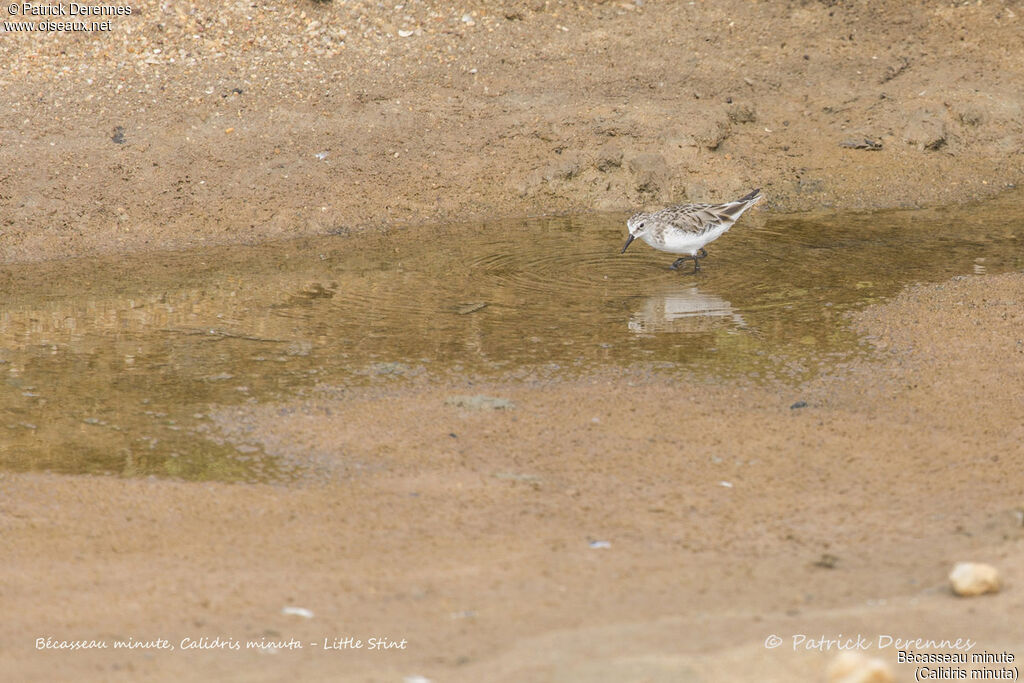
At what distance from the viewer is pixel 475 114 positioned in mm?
12453

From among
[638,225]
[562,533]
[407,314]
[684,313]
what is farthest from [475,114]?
[562,533]

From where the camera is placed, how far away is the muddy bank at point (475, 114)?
1135cm

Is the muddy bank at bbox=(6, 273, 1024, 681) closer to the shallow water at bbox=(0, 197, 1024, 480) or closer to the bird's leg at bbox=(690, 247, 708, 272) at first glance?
the shallow water at bbox=(0, 197, 1024, 480)

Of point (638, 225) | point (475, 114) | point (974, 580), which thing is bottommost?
point (974, 580)

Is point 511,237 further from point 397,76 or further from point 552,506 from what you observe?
point 552,506

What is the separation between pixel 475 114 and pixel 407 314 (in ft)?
14.1

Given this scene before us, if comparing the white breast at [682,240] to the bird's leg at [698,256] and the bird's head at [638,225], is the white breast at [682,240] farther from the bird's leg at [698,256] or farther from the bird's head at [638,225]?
the bird's leg at [698,256]

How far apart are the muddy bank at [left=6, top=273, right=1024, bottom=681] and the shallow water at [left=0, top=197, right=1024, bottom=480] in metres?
0.40

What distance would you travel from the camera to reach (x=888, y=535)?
5.25 m

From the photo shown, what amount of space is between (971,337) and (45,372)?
6315 mm

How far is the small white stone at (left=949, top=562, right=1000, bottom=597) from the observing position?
441 centimetres

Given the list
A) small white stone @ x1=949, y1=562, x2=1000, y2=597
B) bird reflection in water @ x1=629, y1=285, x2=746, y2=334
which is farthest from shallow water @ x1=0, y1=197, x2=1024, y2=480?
small white stone @ x1=949, y1=562, x2=1000, y2=597

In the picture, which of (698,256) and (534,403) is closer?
(534,403)

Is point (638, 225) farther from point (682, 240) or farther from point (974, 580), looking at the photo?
point (974, 580)
